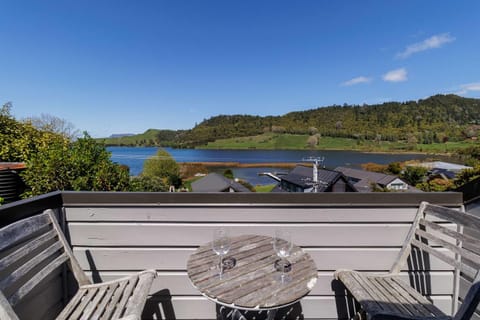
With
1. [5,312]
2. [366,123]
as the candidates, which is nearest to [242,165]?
[366,123]

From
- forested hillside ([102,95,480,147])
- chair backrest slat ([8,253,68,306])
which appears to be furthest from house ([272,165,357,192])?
forested hillside ([102,95,480,147])

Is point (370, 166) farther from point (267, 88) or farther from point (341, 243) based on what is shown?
point (341, 243)

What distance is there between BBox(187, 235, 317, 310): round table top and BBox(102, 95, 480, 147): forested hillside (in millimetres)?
19802

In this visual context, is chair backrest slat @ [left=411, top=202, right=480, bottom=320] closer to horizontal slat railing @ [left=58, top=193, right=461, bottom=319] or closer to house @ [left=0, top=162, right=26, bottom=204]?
horizontal slat railing @ [left=58, top=193, right=461, bottom=319]

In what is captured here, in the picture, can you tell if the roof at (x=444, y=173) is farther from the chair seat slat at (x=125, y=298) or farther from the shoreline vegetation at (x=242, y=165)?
the chair seat slat at (x=125, y=298)

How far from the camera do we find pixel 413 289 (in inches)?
49.4

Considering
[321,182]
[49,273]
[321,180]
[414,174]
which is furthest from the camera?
[414,174]

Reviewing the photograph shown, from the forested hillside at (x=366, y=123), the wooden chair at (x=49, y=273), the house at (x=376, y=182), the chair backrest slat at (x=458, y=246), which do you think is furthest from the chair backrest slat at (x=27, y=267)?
the forested hillside at (x=366, y=123)

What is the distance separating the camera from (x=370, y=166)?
76.9 ft

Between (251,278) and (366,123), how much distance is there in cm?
3617

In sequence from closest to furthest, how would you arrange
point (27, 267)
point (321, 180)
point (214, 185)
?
point (27, 267)
point (321, 180)
point (214, 185)

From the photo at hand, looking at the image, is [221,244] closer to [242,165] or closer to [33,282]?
[33,282]

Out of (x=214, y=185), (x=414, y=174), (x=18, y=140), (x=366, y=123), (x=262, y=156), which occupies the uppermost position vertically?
(x=366, y=123)

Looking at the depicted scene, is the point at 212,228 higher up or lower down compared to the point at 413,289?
higher up
